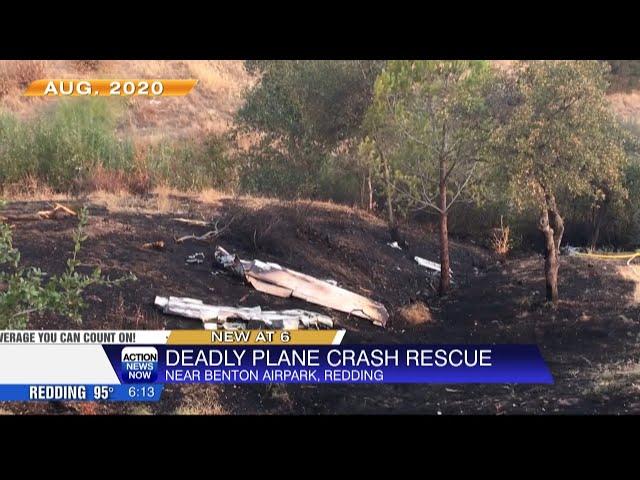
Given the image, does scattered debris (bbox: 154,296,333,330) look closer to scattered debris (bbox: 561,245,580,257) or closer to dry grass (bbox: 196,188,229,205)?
dry grass (bbox: 196,188,229,205)

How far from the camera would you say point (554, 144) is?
1142 centimetres

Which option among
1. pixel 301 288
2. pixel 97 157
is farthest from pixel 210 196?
pixel 301 288

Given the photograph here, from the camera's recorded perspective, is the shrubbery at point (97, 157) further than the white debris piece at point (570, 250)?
No

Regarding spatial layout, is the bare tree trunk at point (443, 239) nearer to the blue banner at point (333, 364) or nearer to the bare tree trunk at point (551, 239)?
the bare tree trunk at point (551, 239)

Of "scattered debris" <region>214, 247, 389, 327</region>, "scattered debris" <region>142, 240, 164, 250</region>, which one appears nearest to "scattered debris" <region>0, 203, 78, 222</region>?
"scattered debris" <region>142, 240, 164, 250</region>

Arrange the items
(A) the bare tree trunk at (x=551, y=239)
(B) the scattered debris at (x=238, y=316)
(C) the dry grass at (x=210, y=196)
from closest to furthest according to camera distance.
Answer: (B) the scattered debris at (x=238, y=316)
(A) the bare tree trunk at (x=551, y=239)
(C) the dry grass at (x=210, y=196)

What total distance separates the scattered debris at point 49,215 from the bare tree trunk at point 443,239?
3.56 metres

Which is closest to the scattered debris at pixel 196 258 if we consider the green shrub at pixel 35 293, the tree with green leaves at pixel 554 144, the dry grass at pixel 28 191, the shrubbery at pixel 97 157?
the shrubbery at pixel 97 157

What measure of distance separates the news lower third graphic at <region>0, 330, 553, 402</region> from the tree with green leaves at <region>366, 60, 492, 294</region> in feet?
4.01

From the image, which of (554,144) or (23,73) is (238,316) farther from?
(554,144)

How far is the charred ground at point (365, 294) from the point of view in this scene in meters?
10.5

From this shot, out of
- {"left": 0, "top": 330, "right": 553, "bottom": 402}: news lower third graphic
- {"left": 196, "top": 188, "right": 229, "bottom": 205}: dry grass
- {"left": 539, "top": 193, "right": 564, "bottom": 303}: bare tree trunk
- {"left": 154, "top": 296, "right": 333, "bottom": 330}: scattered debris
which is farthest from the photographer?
{"left": 196, "top": 188, "right": 229, "bottom": 205}: dry grass

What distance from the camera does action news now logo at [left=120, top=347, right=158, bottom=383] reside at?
1047cm

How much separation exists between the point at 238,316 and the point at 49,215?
214 centimetres
